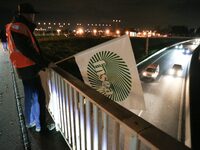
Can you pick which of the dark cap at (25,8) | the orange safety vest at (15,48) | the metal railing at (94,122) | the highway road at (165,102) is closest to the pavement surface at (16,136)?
the metal railing at (94,122)

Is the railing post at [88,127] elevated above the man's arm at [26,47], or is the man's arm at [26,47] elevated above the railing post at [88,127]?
the man's arm at [26,47]

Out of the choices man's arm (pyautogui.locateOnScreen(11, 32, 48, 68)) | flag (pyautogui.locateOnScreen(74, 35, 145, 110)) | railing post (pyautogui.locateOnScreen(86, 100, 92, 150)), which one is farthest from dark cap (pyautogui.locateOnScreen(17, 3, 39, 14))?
railing post (pyautogui.locateOnScreen(86, 100, 92, 150))

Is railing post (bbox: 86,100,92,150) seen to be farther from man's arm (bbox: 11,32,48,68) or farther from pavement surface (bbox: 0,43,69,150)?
man's arm (bbox: 11,32,48,68)

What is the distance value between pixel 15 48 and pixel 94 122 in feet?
5.70

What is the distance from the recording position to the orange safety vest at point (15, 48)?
9.27 ft

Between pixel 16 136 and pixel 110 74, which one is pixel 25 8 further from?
pixel 16 136

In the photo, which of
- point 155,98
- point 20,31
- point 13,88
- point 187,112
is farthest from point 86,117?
→ point 155,98

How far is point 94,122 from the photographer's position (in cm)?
215

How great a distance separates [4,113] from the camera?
4141mm

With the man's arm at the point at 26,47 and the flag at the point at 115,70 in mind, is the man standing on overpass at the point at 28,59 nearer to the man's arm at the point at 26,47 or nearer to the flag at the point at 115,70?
the man's arm at the point at 26,47

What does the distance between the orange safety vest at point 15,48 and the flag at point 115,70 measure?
86 centimetres

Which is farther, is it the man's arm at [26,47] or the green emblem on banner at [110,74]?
the man's arm at [26,47]

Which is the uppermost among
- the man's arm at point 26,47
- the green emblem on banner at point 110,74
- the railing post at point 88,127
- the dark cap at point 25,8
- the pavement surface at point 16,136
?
the dark cap at point 25,8

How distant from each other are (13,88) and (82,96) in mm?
4096
